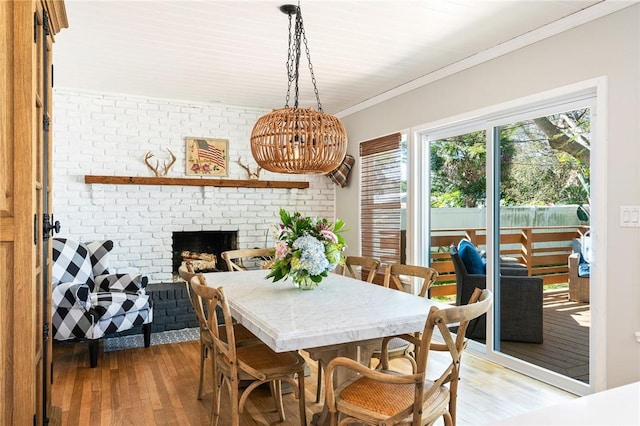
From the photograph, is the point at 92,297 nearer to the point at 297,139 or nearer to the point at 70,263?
the point at 70,263

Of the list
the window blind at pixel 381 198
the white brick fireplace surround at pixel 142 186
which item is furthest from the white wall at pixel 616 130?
the white brick fireplace surround at pixel 142 186

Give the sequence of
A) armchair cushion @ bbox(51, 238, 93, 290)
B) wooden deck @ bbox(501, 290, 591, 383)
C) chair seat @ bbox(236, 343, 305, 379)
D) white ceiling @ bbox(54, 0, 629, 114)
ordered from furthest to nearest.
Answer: armchair cushion @ bbox(51, 238, 93, 290) < wooden deck @ bbox(501, 290, 591, 383) < white ceiling @ bbox(54, 0, 629, 114) < chair seat @ bbox(236, 343, 305, 379)

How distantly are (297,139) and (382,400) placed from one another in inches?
58.8

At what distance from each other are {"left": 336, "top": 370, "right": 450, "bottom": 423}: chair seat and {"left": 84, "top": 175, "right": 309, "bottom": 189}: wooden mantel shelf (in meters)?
3.64

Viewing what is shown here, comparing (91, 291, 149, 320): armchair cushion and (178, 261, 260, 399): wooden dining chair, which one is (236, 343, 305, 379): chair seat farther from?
(91, 291, 149, 320): armchair cushion

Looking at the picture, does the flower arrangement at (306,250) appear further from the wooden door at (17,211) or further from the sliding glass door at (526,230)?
the sliding glass door at (526,230)

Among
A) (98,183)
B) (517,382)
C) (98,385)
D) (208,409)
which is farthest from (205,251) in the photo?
(517,382)

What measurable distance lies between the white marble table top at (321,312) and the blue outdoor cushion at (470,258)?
4.44ft

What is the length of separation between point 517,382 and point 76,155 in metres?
4.48

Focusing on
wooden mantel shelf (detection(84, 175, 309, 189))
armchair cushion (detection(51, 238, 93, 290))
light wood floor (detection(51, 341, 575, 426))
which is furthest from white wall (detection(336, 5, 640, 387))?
armchair cushion (detection(51, 238, 93, 290))

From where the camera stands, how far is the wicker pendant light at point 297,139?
260 centimetres

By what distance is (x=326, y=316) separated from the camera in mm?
1927

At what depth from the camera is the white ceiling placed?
8.96 feet

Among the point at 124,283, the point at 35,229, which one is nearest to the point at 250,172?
the point at 124,283
